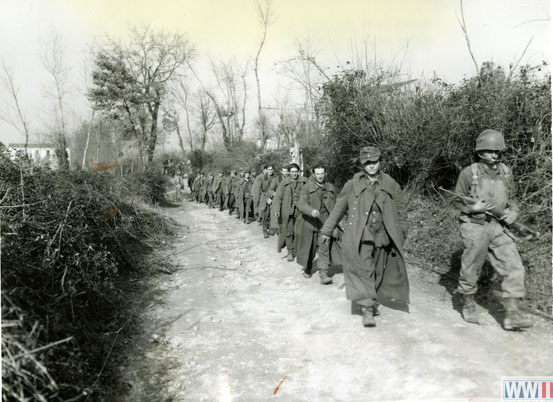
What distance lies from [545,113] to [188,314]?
6053 millimetres

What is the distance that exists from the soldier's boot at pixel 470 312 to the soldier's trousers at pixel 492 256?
0.26 feet

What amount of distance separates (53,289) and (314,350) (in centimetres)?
252

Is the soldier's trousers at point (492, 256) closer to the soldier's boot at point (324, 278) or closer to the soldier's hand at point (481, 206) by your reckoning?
the soldier's hand at point (481, 206)

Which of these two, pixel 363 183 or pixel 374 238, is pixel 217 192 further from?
pixel 374 238

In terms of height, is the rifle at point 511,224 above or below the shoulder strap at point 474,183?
below

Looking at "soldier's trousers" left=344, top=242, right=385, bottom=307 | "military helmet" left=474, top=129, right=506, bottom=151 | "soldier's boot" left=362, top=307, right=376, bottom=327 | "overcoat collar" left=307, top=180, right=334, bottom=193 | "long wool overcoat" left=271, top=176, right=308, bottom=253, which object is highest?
"military helmet" left=474, top=129, right=506, bottom=151

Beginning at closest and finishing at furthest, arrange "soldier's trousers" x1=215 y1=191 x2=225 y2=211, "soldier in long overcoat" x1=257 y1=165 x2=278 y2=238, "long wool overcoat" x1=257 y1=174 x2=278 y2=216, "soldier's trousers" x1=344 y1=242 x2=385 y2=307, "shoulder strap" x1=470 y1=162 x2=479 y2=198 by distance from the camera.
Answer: "shoulder strap" x1=470 y1=162 x2=479 y2=198 < "soldier's trousers" x1=344 y1=242 x2=385 y2=307 < "soldier in long overcoat" x1=257 y1=165 x2=278 y2=238 < "long wool overcoat" x1=257 y1=174 x2=278 y2=216 < "soldier's trousers" x1=215 y1=191 x2=225 y2=211

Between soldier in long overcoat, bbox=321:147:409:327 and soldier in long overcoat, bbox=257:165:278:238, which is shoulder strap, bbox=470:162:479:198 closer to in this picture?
soldier in long overcoat, bbox=321:147:409:327

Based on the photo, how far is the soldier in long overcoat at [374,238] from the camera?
14.9 feet

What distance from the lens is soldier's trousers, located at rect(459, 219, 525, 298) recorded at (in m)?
4.00

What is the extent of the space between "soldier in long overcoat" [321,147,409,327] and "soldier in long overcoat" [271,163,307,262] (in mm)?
3265

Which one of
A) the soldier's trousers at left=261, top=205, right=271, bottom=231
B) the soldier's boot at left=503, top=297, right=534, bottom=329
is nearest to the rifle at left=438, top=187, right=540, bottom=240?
the soldier's boot at left=503, top=297, right=534, bottom=329

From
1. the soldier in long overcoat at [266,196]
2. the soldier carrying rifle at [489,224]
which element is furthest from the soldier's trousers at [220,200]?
the soldier carrying rifle at [489,224]

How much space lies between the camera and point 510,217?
406 centimetres
